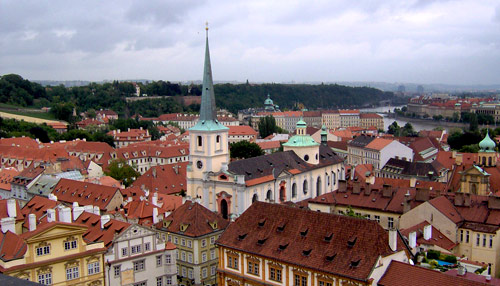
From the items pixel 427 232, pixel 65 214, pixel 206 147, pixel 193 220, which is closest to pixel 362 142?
pixel 206 147

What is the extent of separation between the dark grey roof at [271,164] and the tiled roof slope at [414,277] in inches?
1181

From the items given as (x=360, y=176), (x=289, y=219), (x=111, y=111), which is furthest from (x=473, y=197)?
(x=111, y=111)

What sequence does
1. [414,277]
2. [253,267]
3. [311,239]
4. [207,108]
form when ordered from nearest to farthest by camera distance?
1. [414,277]
2. [311,239]
3. [253,267]
4. [207,108]

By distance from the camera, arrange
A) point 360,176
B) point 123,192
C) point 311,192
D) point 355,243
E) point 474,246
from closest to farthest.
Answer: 1. point 355,243
2. point 474,246
3. point 123,192
4. point 311,192
5. point 360,176

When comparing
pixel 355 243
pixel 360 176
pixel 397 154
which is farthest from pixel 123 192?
pixel 397 154

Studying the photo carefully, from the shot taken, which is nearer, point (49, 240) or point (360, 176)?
point (49, 240)

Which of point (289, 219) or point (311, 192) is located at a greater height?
point (289, 219)

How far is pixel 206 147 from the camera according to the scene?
58.3 metres

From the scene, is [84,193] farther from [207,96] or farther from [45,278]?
[45,278]

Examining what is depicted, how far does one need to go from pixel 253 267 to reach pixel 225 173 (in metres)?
23.6

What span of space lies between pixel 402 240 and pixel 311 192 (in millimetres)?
36728

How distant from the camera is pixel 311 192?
68375mm

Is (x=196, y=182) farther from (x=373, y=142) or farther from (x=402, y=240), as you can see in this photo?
(x=373, y=142)

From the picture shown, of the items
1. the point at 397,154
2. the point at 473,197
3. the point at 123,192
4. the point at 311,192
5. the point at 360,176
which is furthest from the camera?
the point at 397,154
